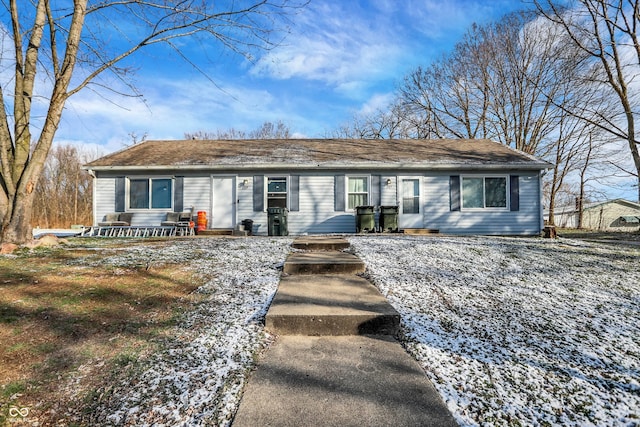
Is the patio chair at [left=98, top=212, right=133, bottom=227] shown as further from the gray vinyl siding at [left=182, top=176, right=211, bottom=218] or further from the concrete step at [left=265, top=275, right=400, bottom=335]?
the concrete step at [left=265, top=275, right=400, bottom=335]

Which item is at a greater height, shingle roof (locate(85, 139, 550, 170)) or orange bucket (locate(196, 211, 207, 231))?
shingle roof (locate(85, 139, 550, 170))

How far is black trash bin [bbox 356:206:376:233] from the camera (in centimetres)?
997

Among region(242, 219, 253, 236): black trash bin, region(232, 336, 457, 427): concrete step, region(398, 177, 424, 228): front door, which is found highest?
region(398, 177, 424, 228): front door

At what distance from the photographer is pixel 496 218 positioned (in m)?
10.6

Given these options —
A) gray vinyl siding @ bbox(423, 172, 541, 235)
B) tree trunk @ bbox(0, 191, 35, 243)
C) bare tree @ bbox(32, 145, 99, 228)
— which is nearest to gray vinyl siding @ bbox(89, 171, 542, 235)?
gray vinyl siding @ bbox(423, 172, 541, 235)

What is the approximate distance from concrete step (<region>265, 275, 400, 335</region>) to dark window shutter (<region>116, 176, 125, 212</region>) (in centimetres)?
1000

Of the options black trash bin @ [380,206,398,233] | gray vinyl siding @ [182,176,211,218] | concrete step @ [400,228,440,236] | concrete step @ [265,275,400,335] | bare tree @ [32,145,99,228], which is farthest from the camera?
bare tree @ [32,145,99,228]

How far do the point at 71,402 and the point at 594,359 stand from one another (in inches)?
123

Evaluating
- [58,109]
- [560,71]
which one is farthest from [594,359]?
[560,71]

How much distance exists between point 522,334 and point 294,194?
8.80 meters

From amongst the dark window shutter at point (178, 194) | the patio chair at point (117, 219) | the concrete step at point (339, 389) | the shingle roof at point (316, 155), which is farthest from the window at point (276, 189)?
the concrete step at point (339, 389)

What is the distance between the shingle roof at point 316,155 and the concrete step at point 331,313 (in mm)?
7865

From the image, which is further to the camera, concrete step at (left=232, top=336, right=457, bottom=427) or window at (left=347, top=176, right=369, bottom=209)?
window at (left=347, top=176, right=369, bottom=209)

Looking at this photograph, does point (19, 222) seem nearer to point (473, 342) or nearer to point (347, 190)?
point (473, 342)
